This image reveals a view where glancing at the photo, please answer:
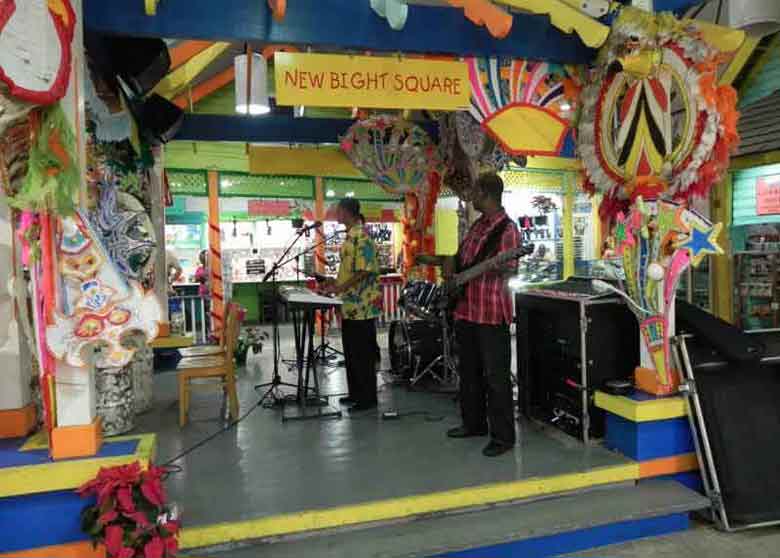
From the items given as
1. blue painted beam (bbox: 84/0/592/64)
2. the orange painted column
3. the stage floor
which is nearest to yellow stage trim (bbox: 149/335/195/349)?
the stage floor

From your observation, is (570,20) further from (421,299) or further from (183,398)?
(183,398)

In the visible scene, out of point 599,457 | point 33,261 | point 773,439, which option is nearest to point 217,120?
point 33,261

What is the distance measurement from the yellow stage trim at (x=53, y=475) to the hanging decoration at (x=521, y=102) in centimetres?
239

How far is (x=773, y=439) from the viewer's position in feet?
10.3

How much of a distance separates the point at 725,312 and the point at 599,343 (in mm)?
4378

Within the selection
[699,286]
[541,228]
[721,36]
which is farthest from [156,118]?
[541,228]

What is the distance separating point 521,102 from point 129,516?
2763 millimetres

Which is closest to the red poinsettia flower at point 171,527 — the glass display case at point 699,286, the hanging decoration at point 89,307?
the hanging decoration at point 89,307

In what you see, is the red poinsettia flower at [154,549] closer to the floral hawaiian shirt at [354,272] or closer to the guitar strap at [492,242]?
the guitar strap at [492,242]

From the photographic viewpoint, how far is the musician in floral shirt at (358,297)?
4.25 m

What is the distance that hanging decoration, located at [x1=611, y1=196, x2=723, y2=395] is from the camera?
3186mm

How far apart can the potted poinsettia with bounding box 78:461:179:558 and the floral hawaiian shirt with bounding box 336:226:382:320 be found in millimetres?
2158

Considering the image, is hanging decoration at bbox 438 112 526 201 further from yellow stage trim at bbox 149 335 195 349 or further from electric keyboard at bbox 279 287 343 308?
yellow stage trim at bbox 149 335 195 349

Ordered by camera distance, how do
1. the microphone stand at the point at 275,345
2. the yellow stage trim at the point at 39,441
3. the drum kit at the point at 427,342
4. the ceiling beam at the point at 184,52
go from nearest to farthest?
the yellow stage trim at the point at 39,441, the microphone stand at the point at 275,345, the drum kit at the point at 427,342, the ceiling beam at the point at 184,52
